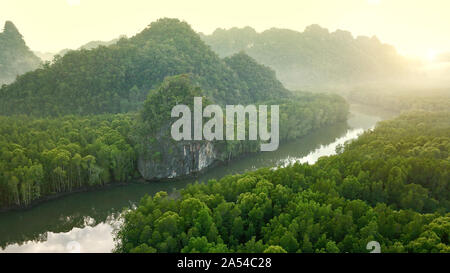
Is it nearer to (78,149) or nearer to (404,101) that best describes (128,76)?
(78,149)

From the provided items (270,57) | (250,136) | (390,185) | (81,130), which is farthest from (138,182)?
(270,57)

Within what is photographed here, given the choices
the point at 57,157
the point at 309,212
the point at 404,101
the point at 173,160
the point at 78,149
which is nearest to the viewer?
the point at 309,212

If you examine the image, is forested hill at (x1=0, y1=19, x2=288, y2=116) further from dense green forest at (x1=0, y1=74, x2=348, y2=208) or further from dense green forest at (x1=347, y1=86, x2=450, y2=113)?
dense green forest at (x1=347, y1=86, x2=450, y2=113)

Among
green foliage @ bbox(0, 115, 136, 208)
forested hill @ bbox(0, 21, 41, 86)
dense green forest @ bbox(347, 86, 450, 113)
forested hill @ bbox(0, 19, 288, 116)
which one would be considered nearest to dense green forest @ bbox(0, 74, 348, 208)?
green foliage @ bbox(0, 115, 136, 208)

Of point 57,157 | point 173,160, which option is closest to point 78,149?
point 57,157

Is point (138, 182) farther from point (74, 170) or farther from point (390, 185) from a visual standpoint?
point (390, 185)

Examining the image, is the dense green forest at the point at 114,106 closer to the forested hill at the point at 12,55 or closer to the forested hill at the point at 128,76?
the forested hill at the point at 128,76
